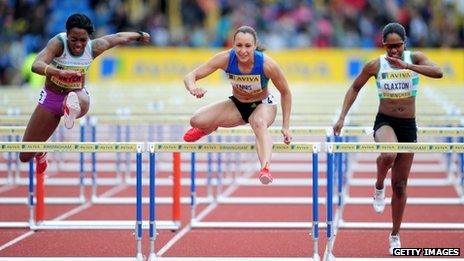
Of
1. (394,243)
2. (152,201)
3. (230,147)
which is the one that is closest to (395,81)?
(394,243)

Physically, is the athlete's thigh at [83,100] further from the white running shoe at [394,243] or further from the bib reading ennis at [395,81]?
the white running shoe at [394,243]

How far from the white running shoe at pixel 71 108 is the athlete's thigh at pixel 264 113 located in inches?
72.1

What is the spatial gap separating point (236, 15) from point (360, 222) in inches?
727

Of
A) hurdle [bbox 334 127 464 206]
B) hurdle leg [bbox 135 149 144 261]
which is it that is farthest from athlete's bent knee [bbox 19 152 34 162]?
hurdle [bbox 334 127 464 206]

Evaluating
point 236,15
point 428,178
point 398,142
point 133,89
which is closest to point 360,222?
point 398,142

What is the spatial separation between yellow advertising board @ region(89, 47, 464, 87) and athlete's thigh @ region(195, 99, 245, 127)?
757 inches

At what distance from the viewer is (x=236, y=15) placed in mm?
30844

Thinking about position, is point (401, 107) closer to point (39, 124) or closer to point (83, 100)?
point (83, 100)

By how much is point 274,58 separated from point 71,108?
64.0ft

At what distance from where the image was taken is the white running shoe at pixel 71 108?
10.8 meters

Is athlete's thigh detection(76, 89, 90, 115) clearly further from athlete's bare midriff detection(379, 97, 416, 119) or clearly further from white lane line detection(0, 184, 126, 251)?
athlete's bare midriff detection(379, 97, 416, 119)

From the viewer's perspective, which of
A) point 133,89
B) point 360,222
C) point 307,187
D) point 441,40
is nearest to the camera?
point 360,222

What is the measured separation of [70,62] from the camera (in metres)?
10.8

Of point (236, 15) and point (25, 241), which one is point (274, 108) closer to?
point (25, 241)
